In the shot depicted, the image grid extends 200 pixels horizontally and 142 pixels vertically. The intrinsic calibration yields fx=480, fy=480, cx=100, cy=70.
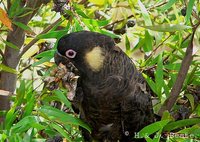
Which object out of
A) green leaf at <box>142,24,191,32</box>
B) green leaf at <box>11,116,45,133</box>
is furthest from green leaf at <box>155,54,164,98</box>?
green leaf at <box>11,116,45,133</box>

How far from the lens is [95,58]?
132cm

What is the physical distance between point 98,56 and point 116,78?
0.09m

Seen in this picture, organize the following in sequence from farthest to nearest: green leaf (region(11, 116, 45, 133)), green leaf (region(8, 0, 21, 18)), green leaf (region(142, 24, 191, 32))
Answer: green leaf (region(8, 0, 21, 18))
green leaf (region(142, 24, 191, 32))
green leaf (region(11, 116, 45, 133))

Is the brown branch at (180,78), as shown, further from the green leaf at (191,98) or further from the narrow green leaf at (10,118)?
the narrow green leaf at (10,118)

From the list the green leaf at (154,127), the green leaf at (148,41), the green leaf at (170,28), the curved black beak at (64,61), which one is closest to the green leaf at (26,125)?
the curved black beak at (64,61)

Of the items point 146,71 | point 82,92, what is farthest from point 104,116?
point 146,71

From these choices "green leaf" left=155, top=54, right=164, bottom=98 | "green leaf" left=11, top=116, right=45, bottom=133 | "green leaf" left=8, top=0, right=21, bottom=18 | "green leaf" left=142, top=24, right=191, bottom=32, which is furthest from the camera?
"green leaf" left=8, top=0, right=21, bottom=18

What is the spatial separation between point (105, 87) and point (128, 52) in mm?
310

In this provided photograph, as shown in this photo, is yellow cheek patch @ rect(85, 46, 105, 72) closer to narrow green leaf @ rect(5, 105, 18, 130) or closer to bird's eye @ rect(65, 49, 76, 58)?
bird's eye @ rect(65, 49, 76, 58)

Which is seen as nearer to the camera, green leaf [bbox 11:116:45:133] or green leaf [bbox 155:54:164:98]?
green leaf [bbox 11:116:45:133]

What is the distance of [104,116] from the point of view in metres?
1.42

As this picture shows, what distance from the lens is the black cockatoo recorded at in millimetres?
1281

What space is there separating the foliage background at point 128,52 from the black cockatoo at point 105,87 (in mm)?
50

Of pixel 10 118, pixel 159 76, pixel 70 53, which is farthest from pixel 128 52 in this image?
pixel 10 118
